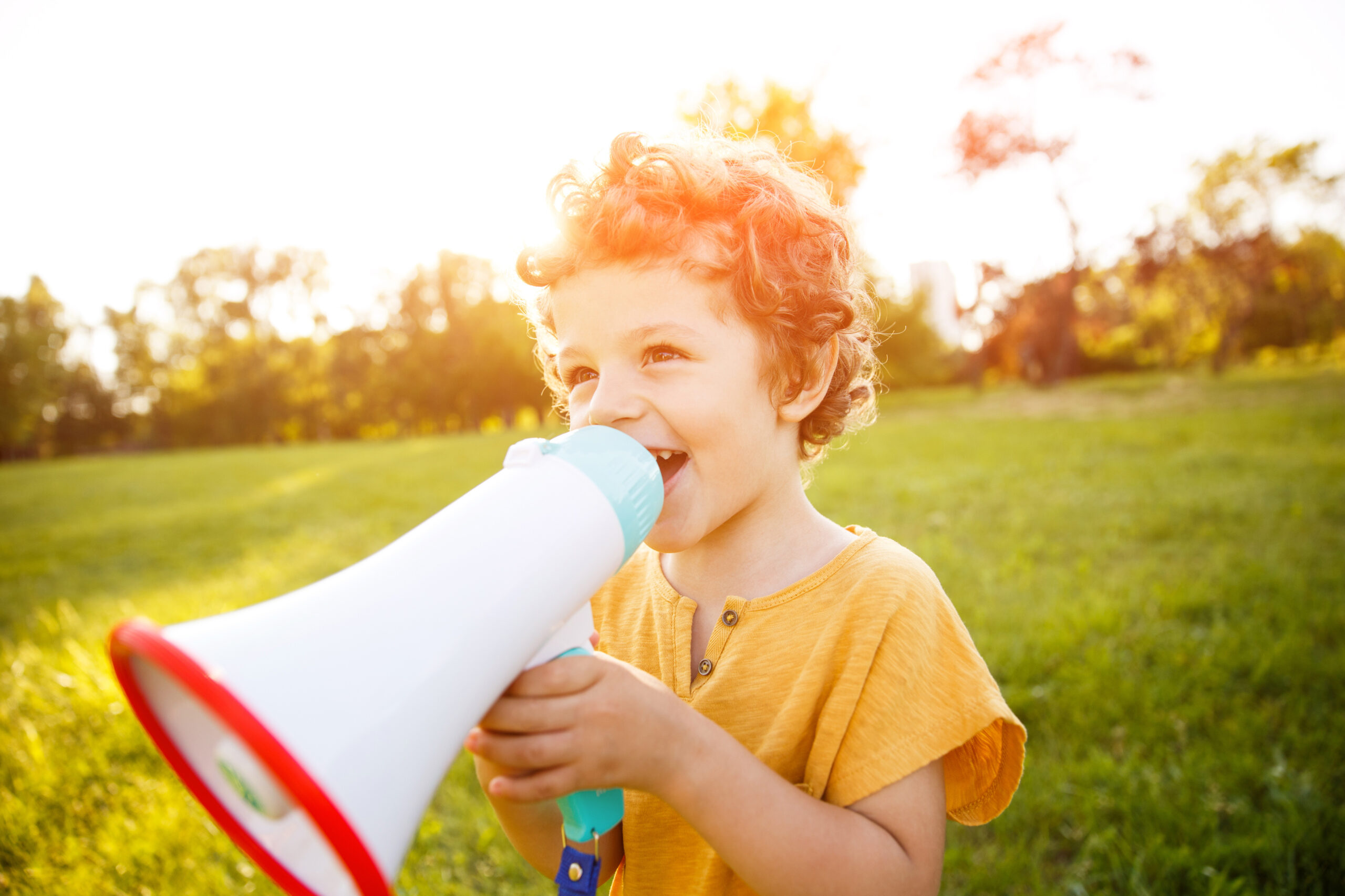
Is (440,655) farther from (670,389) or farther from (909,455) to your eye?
(909,455)

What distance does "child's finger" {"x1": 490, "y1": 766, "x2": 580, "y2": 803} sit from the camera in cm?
83

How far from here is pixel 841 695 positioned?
3.64 feet

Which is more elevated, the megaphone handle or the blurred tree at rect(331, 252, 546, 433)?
the blurred tree at rect(331, 252, 546, 433)

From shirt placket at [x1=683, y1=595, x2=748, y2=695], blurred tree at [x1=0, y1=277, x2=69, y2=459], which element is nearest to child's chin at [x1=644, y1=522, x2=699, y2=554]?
shirt placket at [x1=683, y1=595, x2=748, y2=695]

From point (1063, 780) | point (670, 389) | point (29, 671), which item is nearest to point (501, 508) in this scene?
point (670, 389)

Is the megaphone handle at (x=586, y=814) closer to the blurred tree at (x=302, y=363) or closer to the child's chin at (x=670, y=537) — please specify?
the child's chin at (x=670, y=537)

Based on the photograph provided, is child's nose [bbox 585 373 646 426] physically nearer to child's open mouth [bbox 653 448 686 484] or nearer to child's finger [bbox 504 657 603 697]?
child's open mouth [bbox 653 448 686 484]

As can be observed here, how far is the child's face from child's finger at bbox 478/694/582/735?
0.41 meters

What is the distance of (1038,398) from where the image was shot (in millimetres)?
16594

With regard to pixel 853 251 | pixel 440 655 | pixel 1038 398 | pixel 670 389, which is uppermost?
→ pixel 853 251

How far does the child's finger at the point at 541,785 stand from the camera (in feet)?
2.74

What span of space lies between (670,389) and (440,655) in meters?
0.57

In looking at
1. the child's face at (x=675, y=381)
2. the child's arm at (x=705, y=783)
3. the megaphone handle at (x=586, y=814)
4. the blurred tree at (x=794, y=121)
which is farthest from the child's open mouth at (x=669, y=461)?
the blurred tree at (x=794, y=121)

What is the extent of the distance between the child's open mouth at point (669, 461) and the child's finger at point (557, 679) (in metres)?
0.41
